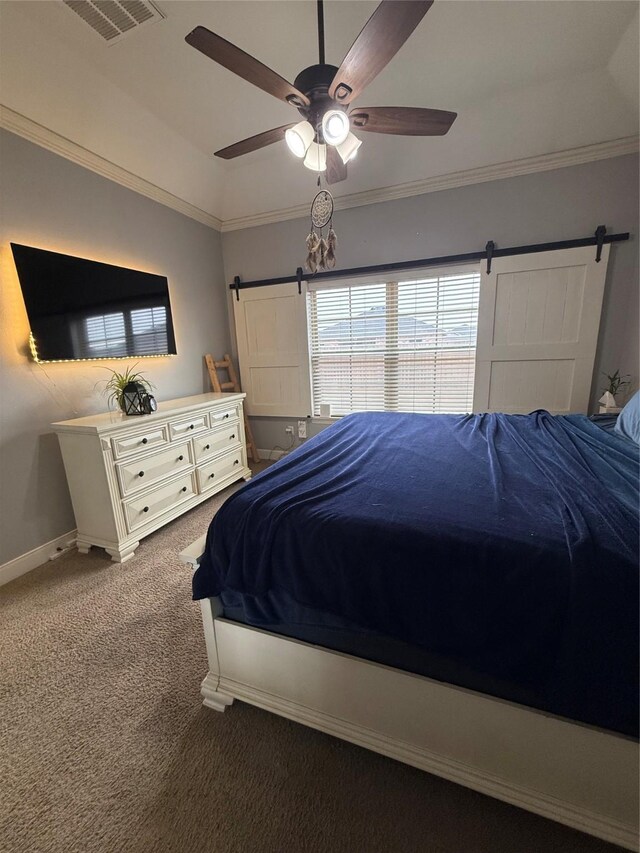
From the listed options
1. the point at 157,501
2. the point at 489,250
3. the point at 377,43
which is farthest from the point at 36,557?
the point at 489,250

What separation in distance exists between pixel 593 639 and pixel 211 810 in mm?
1178

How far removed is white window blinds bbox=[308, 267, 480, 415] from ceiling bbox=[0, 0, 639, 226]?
2.96ft

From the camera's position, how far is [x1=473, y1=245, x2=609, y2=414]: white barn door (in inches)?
103

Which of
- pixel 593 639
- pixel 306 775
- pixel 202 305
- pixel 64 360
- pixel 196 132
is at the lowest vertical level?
pixel 306 775

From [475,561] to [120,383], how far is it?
8.09 feet

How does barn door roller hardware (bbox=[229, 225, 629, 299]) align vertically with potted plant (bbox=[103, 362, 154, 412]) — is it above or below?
above

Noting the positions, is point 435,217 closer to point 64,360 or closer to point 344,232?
point 344,232

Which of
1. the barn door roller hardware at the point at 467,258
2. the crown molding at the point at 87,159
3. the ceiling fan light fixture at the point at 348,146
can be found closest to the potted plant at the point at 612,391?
the barn door roller hardware at the point at 467,258

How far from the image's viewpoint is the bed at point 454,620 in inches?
31.7

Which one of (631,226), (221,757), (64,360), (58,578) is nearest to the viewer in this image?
(221,757)

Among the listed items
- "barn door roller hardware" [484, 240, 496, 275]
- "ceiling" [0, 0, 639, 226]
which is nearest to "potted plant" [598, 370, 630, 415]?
"barn door roller hardware" [484, 240, 496, 275]

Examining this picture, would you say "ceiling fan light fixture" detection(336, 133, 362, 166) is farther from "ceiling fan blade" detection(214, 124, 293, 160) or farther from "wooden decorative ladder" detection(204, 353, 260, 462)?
"wooden decorative ladder" detection(204, 353, 260, 462)

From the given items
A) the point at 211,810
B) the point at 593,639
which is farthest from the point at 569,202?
the point at 211,810

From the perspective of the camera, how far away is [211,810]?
3.19 ft
